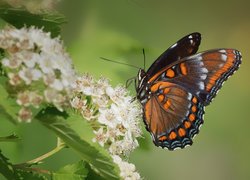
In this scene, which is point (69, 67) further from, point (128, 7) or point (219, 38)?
point (219, 38)

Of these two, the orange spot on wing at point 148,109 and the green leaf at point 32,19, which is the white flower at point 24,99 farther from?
the orange spot on wing at point 148,109

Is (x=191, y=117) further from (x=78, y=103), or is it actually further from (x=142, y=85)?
(x=78, y=103)

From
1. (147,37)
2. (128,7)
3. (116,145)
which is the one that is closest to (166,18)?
(147,37)

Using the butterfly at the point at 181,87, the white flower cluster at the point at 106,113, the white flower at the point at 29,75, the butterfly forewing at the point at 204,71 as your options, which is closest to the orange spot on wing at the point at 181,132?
the butterfly at the point at 181,87

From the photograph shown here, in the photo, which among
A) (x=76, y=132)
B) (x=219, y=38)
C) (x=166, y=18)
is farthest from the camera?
(x=219, y=38)

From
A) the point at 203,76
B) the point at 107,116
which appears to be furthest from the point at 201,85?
the point at 107,116

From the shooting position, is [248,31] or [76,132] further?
[248,31]

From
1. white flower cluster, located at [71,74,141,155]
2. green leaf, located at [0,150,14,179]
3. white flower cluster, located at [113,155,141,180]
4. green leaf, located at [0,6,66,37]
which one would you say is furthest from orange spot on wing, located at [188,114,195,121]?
green leaf, located at [0,150,14,179]
